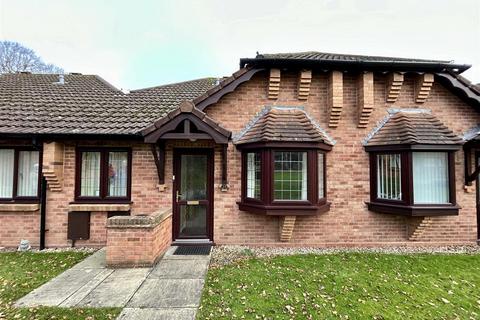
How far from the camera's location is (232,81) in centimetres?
623

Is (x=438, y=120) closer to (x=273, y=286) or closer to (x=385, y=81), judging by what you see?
(x=385, y=81)

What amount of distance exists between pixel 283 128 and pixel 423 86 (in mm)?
4012

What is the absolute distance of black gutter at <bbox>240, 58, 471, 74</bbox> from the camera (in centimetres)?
613

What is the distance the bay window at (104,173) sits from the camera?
647cm

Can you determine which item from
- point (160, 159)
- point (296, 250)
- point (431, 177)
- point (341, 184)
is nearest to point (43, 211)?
point (160, 159)

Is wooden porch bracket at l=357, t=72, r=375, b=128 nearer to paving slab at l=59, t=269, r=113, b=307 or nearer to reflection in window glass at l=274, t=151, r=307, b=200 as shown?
reflection in window glass at l=274, t=151, r=307, b=200

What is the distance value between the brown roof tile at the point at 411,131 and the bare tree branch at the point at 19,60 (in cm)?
2157

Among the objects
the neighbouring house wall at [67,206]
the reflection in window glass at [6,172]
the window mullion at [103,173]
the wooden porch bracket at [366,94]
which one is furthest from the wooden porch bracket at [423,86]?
the reflection in window glass at [6,172]

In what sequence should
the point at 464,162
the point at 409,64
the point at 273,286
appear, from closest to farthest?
1. the point at 273,286
2. the point at 409,64
3. the point at 464,162

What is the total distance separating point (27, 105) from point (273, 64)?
7.21 m

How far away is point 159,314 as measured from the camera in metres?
3.41

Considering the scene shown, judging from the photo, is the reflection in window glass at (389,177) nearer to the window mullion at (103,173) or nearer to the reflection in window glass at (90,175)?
the window mullion at (103,173)

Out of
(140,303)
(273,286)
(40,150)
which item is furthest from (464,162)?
(40,150)

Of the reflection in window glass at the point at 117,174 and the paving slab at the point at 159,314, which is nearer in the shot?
the paving slab at the point at 159,314
